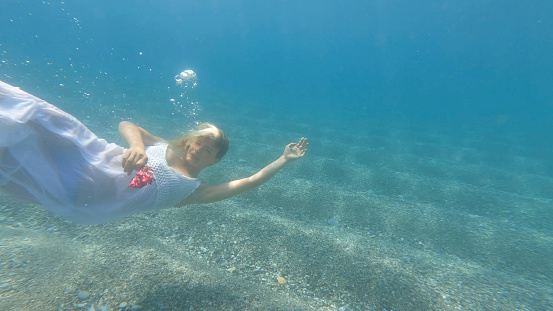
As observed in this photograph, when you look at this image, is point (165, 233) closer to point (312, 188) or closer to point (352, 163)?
point (312, 188)

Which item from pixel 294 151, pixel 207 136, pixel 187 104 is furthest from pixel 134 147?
pixel 187 104

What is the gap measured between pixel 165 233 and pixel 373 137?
37.4 feet

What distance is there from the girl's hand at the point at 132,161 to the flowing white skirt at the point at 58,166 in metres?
0.27

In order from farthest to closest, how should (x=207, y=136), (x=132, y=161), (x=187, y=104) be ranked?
1. (x=187, y=104)
2. (x=207, y=136)
3. (x=132, y=161)

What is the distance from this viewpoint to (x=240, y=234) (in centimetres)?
374

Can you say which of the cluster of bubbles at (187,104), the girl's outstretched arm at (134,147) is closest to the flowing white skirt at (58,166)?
the girl's outstretched arm at (134,147)

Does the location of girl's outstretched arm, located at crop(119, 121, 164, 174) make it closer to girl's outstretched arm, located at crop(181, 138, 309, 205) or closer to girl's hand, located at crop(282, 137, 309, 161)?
girl's outstretched arm, located at crop(181, 138, 309, 205)

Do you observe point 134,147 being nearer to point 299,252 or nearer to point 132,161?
point 132,161

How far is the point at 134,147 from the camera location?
7.53ft

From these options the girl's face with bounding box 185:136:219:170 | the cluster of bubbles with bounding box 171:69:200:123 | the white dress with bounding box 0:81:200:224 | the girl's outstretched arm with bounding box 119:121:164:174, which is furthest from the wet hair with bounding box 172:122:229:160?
the cluster of bubbles with bounding box 171:69:200:123

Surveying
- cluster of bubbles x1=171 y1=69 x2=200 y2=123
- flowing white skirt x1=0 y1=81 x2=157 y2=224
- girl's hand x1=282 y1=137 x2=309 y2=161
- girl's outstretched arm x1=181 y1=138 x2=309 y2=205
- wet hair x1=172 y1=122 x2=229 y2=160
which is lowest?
flowing white skirt x1=0 y1=81 x2=157 y2=224

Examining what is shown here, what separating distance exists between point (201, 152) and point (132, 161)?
735 millimetres

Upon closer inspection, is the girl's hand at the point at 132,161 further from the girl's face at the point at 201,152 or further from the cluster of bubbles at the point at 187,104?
the cluster of bubbles at the point at 187,104

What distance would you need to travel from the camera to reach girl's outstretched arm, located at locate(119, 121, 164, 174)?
2.01 meters
